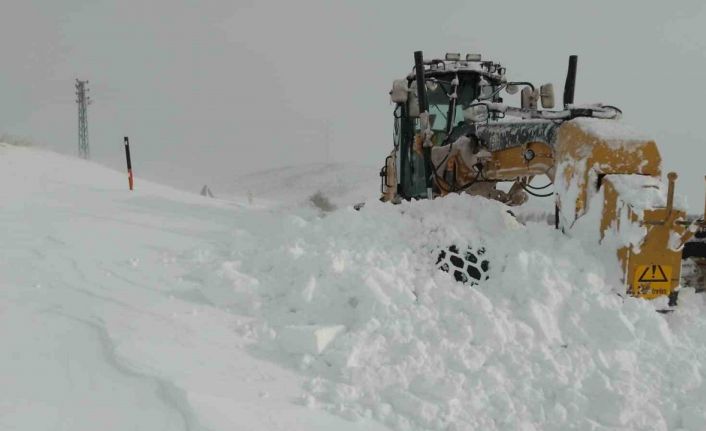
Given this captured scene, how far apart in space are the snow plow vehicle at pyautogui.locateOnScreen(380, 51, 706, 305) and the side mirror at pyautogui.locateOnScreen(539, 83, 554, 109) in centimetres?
1

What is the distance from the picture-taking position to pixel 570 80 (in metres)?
7.15

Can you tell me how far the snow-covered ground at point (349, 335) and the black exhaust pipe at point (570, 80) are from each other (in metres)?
3.07

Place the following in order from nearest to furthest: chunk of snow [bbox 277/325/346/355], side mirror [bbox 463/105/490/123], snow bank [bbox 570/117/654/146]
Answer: chunk of snow [bbox 277/325/346/355] → snow bank [bbox 570/117/654/146] → side mirror [bbox 463/105/490/123]

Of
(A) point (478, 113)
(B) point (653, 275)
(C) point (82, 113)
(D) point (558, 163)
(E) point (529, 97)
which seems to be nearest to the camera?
(B) point (653, 275)

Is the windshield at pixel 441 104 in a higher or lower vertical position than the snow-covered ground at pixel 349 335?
higher

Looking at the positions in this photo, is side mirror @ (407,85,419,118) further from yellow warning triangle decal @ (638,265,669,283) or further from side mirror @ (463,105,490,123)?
yellow warning triangle decal @ (638,265,669,283)

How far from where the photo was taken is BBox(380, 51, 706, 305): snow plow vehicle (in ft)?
11.9

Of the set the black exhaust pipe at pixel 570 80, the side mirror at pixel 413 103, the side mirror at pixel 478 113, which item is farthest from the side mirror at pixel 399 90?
the black exhaust pipe at pixel 570 80

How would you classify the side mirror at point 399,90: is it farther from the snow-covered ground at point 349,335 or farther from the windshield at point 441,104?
the snow-covered ground at point 349,335

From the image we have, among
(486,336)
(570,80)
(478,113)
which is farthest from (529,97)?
(486,336)

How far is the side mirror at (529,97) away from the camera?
265 inches

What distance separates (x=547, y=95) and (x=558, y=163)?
2.10 meters

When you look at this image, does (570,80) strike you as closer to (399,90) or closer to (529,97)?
(529,97)

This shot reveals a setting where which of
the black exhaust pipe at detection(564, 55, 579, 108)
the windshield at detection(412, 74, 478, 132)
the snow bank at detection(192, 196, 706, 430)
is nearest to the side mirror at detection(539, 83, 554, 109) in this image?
the black exhaust pipe at detection(564, 55, 579, 108)
